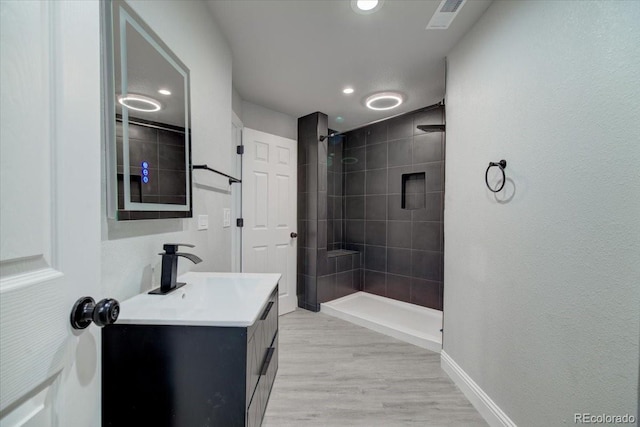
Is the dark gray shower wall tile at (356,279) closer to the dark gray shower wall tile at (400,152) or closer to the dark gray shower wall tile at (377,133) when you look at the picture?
the dark gray shower wall tile at (400,152)

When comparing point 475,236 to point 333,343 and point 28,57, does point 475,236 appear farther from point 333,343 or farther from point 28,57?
point 28,57

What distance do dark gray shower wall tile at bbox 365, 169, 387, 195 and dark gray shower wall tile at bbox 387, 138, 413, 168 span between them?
18 centimetres

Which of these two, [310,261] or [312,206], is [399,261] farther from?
[312,206]

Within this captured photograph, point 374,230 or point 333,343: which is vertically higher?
point 374,230

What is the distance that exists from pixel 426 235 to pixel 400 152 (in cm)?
112

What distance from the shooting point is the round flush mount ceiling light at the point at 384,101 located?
2.73 m

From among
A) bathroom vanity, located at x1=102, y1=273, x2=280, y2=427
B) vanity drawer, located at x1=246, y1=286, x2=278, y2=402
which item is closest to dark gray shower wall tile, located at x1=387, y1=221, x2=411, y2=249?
vanity drawer, located at x1=246, y1=286, x2=278, y2=402

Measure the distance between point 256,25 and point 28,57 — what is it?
161 cm

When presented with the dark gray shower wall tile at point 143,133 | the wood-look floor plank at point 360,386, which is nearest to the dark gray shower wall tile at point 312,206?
the wood-look floor plank at point 360,386

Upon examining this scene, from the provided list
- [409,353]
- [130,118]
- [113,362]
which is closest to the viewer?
[113,362]

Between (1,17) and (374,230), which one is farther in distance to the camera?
(374,230)

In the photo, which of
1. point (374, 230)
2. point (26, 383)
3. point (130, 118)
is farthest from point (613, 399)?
point (374, 230)

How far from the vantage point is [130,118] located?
0.99 metres

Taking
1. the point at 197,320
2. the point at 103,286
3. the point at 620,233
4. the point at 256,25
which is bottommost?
the point at 197,320
